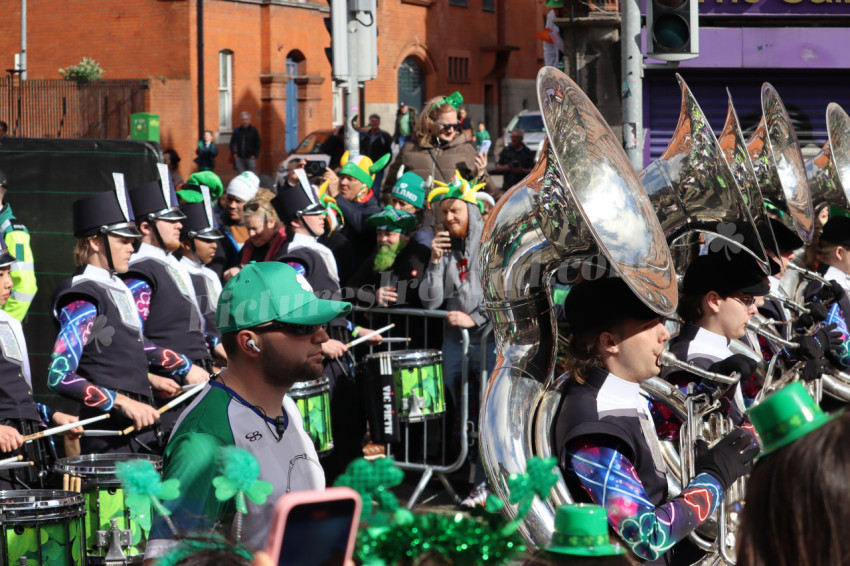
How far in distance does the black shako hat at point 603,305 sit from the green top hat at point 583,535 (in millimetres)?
1438

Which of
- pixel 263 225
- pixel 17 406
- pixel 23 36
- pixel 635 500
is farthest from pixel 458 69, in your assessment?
pixel 635 500

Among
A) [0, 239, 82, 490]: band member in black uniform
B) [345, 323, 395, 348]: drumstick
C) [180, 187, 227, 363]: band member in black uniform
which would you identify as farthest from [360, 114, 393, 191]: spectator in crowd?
[0, 239, 82, 490]: band member in black uniform

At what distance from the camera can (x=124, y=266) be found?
5.54 metres

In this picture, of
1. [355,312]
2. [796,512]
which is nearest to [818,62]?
[355,312]

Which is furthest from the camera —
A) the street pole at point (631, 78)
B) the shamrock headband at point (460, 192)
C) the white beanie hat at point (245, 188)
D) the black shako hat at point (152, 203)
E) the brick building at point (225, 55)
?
the brick building at point (225, 55)

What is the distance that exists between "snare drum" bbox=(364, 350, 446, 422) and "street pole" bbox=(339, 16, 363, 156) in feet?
7.87

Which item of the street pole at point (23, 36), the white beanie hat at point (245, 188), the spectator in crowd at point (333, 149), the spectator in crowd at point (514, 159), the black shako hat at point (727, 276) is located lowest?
the black shako hat at point (727, 276)

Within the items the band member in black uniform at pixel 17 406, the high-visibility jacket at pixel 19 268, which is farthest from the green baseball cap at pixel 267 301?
the high-visibility jacket at pixel 19 268

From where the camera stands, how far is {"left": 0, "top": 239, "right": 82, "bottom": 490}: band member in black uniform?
16.2 ft

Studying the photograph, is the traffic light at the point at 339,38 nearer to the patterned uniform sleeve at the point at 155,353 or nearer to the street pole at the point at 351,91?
the street pole at the point at 351,91

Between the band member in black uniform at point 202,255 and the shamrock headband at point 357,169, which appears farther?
the shamrock headband at point 357,169

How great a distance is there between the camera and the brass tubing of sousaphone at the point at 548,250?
328cm

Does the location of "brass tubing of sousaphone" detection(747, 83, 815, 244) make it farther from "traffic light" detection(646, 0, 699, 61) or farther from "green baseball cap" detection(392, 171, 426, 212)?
"green baseball cap" detection(392, 171, 426, 212)

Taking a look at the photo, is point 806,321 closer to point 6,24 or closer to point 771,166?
point 771,166
